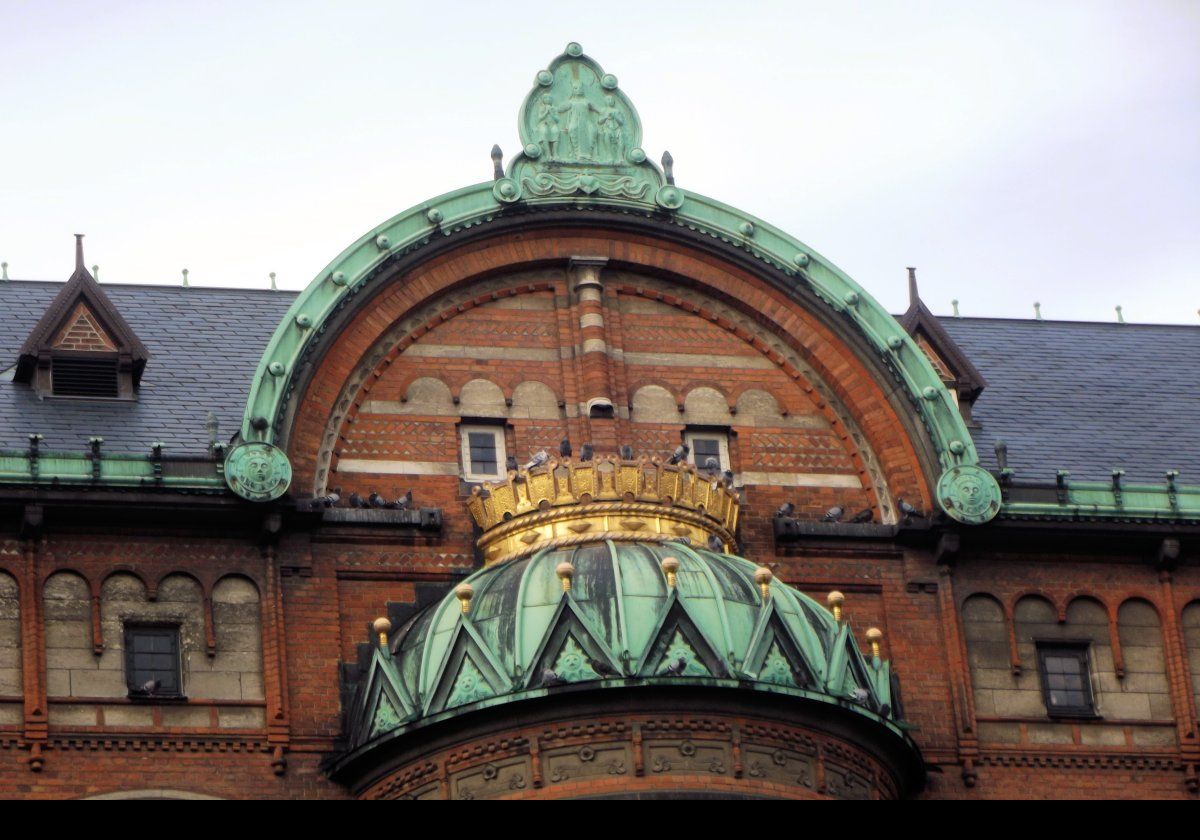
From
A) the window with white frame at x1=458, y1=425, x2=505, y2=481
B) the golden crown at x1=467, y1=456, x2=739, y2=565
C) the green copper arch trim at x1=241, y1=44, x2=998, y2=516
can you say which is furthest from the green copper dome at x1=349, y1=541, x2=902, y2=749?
the green copper arch trim at x1=241, y1=44, x2=998, y2=516

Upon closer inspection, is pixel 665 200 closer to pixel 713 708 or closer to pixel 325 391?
pixel 325 391

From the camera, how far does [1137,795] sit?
1656 inches

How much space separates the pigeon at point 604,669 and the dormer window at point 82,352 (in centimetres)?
924

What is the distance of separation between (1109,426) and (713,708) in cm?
1173

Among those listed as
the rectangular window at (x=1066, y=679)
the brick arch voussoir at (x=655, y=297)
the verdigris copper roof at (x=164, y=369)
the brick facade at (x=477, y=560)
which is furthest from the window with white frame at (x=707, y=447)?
the verdigris copper roof at (x=164, y=369)

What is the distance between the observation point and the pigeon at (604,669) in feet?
123

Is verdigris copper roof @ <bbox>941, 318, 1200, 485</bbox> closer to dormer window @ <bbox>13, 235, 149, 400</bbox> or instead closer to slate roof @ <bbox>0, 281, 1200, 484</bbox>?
slate roof @ <bbox>0, 281, 1200, 484</bbox>

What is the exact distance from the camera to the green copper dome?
37.6 m

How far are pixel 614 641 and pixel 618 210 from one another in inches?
329

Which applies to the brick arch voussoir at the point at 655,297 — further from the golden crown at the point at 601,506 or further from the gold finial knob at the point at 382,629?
the gold finial knob at the point at 382,629

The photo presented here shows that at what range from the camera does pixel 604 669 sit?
37438 millimetres

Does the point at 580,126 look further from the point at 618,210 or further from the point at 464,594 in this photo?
the point at 464,594

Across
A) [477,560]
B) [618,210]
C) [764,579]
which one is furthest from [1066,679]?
[618,210]
